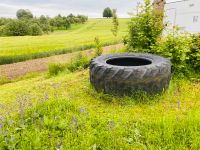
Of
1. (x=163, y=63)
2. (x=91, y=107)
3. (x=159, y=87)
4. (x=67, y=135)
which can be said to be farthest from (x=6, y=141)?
(x=163, y=63)

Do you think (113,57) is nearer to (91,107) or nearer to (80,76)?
(80,76)

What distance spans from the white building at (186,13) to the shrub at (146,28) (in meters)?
5.86

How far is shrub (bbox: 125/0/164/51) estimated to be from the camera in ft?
20.6

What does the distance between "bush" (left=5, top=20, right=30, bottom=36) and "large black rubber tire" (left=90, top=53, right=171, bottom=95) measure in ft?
166

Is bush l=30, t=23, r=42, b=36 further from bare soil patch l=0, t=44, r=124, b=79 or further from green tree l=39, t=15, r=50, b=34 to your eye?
bare soil patch l=0, t=44, r=124, b=79

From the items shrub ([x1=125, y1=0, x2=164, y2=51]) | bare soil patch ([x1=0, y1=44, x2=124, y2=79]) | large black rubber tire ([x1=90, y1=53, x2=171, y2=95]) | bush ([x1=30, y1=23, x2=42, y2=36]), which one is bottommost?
bare soil patch ([x1=0, y1=44, x2=124, y2=79])

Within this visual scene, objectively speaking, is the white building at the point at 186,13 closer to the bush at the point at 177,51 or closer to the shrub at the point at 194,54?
the shrub at the point at 194,54

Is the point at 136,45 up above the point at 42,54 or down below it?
above

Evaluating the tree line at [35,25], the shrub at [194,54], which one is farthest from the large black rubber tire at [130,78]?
the tree line at [35,25]

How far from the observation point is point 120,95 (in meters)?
4.35

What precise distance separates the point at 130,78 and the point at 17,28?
51.5 metres

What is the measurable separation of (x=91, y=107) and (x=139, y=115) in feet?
2.90

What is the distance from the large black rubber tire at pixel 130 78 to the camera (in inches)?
166

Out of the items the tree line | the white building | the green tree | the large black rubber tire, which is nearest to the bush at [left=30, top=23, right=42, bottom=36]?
the tree line
